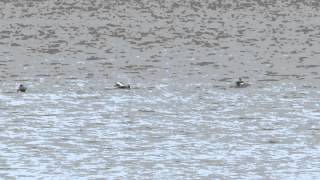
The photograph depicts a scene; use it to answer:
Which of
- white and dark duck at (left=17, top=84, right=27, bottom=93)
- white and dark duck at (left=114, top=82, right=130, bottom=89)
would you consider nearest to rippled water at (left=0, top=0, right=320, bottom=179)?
white and dark duck at (left=114, top=82, right=130, bottom=89)

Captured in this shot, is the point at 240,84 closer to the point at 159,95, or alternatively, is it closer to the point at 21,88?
the point at 159,95

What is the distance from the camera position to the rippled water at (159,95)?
3641 cm

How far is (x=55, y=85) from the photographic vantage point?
54.7 metres

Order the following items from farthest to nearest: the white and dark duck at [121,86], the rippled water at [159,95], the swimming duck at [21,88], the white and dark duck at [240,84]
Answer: the white and dark duck at [240,84] → the white and dark duck at [121,86] → the swimming duck at [21,88] → the rippled water at [159,95]

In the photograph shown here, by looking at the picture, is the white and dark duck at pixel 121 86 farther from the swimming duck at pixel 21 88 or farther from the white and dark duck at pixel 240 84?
the white and dark duck at pixel 240 84

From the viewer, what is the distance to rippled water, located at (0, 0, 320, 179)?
36.4 m

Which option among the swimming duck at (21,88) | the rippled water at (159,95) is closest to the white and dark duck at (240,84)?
the rippled water at (159,95)

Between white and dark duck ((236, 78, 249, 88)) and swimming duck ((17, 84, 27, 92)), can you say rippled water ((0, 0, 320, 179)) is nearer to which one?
white and dark duck ((236, 78, 249, 88))

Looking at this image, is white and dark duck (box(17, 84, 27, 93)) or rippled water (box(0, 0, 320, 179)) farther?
white and dark duck (box(17, 84, 27, 93))

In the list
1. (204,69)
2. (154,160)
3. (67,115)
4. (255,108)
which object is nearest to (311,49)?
(204,69)

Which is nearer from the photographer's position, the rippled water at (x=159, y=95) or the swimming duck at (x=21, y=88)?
the rippled water at (x=159, y=95)

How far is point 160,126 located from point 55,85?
12.7 metres

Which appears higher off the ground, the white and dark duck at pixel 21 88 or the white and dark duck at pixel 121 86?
the white and dark duck at pixel 21 88

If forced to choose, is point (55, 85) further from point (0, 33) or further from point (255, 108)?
point (0, 33)
